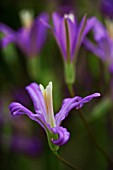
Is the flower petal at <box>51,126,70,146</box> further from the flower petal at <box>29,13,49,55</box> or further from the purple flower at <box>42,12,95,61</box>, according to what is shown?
the flower petal at <box>29,13,49,55</box>

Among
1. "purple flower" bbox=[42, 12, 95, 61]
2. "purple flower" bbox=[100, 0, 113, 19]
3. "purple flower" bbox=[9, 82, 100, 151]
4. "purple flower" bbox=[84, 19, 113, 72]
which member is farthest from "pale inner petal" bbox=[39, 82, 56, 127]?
"purple flower" bbox=[100, 0, 113, 19]

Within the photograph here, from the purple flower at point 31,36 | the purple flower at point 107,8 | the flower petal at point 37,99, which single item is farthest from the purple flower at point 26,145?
the flower petal at point 37,99

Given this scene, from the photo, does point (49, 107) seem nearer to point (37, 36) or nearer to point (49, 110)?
point (49, 110)

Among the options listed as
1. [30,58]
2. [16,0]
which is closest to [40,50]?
[30,58]

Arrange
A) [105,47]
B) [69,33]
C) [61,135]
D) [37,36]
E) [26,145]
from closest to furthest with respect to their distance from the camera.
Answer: [61,135] → [69,33] → [105,47] → [37,36] → [26,145]

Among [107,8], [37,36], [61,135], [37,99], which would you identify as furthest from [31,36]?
[61,135]

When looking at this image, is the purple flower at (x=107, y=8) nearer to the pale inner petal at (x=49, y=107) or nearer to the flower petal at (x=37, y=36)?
the flower petal at (x=37, y=36)

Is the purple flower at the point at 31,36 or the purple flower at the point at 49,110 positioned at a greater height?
the purple flower at the point at 31,36

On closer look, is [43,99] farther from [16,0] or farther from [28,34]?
[16,0]
